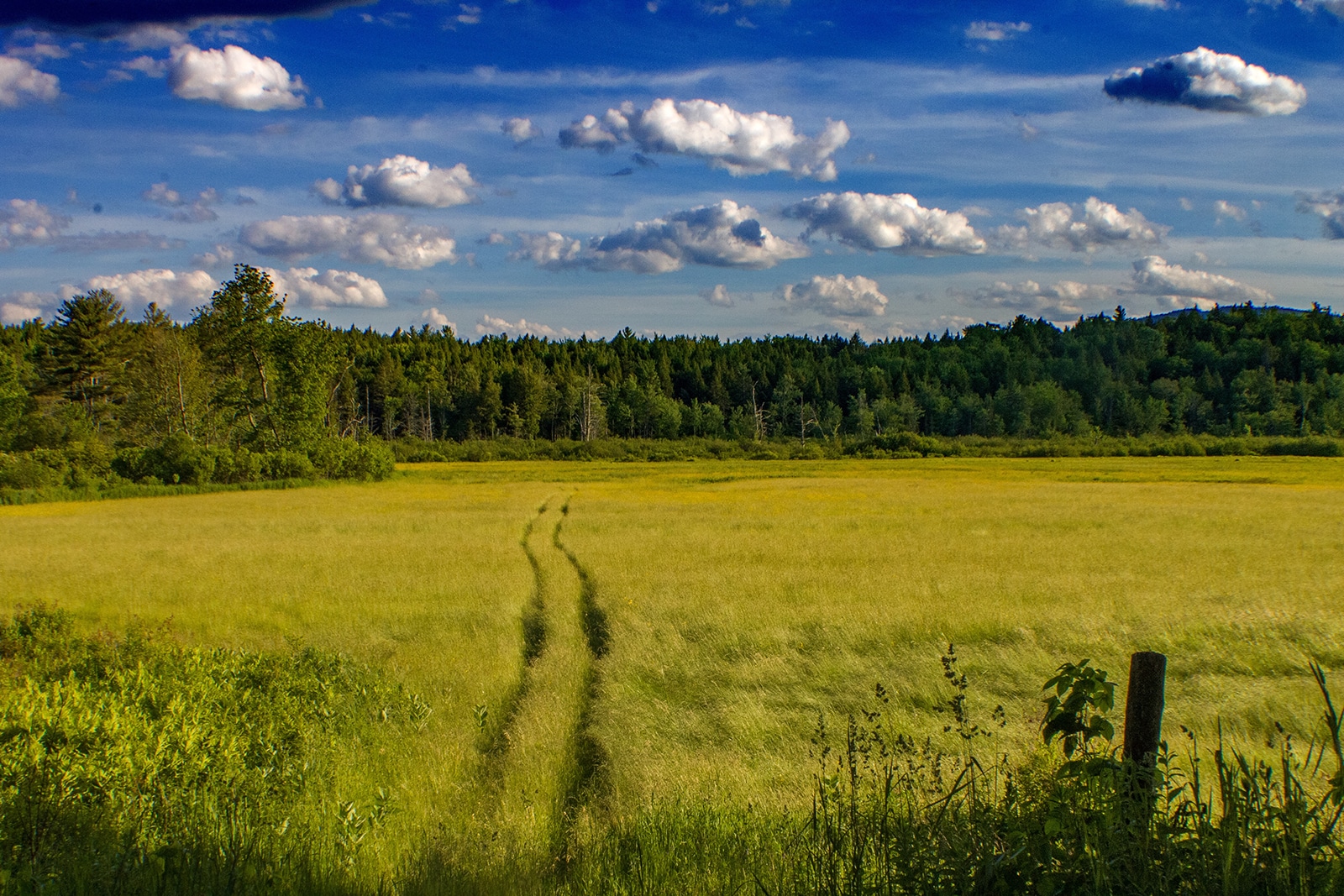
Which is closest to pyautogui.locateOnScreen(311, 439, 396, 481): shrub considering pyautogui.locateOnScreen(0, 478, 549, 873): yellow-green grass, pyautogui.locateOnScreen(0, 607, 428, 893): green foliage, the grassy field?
pyautogui.locateOnScreen(0, 478, 549, 873): yellow-green grass

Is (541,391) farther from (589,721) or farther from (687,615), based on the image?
(589,721)

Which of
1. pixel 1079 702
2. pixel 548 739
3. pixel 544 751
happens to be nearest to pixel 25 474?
pixel 548 739

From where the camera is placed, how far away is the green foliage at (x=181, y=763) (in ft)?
17.9

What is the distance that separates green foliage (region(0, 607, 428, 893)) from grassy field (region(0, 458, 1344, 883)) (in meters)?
0.67

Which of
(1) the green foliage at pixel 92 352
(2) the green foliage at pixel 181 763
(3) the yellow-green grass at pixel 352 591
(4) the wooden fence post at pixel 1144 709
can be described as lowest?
(3) the yellow-green grass at pixel 352 591

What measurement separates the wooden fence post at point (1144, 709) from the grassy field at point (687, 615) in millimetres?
3531

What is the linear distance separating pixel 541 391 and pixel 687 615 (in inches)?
4985

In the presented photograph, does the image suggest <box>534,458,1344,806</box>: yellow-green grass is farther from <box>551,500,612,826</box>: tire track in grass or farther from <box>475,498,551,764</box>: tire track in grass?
<box>475,498,551,764</box>: tire track in grass

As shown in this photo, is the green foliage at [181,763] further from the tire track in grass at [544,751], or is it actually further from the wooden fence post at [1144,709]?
the wooden fence post at [1144,709]

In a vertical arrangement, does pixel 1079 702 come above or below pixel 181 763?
above

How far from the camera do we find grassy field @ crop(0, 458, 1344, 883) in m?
8.78

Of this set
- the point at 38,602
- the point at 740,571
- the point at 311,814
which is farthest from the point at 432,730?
the point at 740,571

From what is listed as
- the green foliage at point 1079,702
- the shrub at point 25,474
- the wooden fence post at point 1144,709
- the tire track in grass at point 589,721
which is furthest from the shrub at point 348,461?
the wooden fence post at point 1144,709

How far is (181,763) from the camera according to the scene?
7641mm
